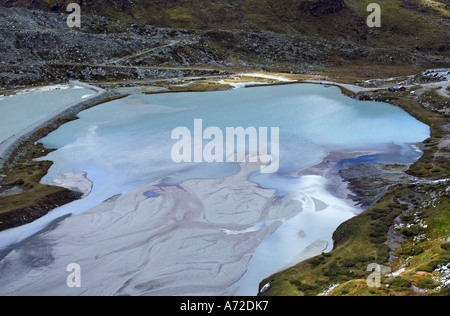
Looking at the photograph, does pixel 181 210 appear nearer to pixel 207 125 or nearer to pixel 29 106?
pixel 207 125

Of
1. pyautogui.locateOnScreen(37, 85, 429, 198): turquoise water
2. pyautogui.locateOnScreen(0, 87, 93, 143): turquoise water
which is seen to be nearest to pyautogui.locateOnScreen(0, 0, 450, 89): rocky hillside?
pyautogui.locateOnScreen(0, 87, 93, 143): turquoise water

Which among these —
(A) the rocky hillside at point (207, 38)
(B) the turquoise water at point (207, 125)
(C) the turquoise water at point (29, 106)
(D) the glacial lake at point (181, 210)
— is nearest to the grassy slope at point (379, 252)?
(D) the glacial lake at point (181, 210)

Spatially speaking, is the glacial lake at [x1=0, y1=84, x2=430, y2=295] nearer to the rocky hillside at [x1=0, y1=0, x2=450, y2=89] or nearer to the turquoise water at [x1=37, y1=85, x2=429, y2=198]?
the turquoise water at [x1=37, y1=85, x2=429, y2=198]

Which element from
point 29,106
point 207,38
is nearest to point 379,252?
point 29,106

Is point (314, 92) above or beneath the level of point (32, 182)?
above

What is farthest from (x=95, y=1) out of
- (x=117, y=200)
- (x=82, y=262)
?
(x=82, y=262)

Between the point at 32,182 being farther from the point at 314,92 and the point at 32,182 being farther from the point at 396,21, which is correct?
the point at 396,21
